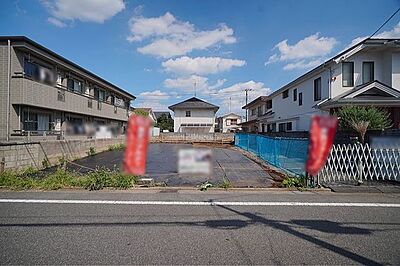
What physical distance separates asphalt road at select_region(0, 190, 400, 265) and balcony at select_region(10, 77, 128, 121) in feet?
20.4

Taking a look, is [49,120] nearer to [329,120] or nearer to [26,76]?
[26,76]

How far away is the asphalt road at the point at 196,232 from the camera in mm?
3490

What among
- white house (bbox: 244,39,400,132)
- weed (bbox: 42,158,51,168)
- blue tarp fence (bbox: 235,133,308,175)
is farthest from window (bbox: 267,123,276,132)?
weed (bbox: 42,158,51,168)

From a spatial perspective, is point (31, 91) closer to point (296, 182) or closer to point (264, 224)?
point (296, 182)

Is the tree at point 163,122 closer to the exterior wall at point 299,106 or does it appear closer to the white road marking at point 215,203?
the white road marking at point 215,203

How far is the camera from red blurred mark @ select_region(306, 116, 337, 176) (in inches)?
50.4

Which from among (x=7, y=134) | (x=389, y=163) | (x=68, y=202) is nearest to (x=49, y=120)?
(x=7, y=134)

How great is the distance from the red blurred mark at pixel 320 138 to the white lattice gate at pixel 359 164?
765 centimetres

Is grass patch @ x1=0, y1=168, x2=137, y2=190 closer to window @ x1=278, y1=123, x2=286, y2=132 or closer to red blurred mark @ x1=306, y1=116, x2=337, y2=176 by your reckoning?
red blurred mark @ x1=306, y1=116, x2=337, y2=176

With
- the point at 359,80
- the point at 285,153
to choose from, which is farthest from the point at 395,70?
the point at 285,153

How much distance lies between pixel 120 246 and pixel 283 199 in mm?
4415

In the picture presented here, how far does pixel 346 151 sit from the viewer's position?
8.34 meters

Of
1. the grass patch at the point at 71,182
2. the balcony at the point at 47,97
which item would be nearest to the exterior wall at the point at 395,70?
the balcony at the point at 47,97

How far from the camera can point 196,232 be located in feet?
14.4
